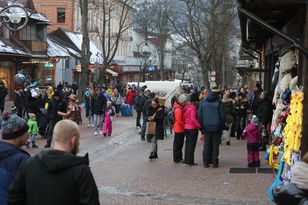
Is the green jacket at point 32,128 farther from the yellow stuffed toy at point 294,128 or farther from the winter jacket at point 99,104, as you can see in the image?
the yellow stuffed toy at point 294,128

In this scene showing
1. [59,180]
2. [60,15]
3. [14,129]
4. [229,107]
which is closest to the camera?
[59,180]

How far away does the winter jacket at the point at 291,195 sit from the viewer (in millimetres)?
4539

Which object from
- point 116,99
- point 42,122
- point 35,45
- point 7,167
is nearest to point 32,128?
point 42,122

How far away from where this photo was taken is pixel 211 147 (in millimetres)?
13273

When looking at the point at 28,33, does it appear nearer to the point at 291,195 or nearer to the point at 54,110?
Answer: the point at 54,110

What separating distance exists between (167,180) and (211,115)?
236cm

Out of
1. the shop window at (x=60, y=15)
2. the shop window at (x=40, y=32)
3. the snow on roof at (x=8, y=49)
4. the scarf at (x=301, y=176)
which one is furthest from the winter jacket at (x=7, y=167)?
the shop window at (x=60, y=15)

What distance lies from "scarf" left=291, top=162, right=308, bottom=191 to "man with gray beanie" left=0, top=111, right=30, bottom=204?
219 centimetres

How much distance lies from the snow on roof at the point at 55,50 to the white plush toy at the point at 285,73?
36.2 meters

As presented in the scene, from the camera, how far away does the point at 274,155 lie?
32.2ft

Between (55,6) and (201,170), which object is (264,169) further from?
(55,6)

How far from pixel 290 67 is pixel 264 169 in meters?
2.42

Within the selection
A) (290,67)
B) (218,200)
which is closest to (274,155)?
(218,200)

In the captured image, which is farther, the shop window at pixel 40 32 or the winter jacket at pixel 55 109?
the shop window at pixel 40 32
